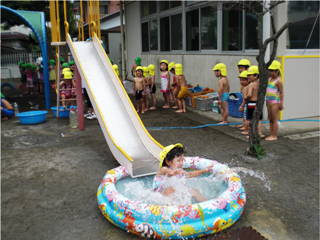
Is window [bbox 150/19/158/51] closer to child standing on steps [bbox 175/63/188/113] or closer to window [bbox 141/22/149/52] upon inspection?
window [bbox 141/22/149/52]

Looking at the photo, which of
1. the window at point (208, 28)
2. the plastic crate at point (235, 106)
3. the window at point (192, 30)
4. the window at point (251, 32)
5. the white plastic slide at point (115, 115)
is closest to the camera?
the white plastic slide at point (115, 115)

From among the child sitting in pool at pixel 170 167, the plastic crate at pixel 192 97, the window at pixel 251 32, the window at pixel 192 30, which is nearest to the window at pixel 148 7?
the window at pixel 192 30

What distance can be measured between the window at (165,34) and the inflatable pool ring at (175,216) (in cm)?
1145

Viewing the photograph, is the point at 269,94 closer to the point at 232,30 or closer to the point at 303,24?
the point at 303,24

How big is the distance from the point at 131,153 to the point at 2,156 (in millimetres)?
2957

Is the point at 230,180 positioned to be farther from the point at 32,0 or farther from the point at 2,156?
the point at 32,0

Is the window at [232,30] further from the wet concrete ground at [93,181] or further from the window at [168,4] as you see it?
the window at [168,4]

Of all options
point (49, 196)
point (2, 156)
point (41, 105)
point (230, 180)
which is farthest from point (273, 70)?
point (41, 105)

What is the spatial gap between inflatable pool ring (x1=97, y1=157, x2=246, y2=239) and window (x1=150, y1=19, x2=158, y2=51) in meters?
12.6

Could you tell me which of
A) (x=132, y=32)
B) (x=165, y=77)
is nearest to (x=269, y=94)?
(x=165, y=77)

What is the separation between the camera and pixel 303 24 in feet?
27.0

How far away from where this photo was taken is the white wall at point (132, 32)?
1692 centimetres

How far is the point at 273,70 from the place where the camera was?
6438 mm

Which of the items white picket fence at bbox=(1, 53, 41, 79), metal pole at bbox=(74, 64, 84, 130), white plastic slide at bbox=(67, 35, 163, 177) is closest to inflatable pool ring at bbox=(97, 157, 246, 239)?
white plastic slide at bbox=(67, 35, 163, 177)
